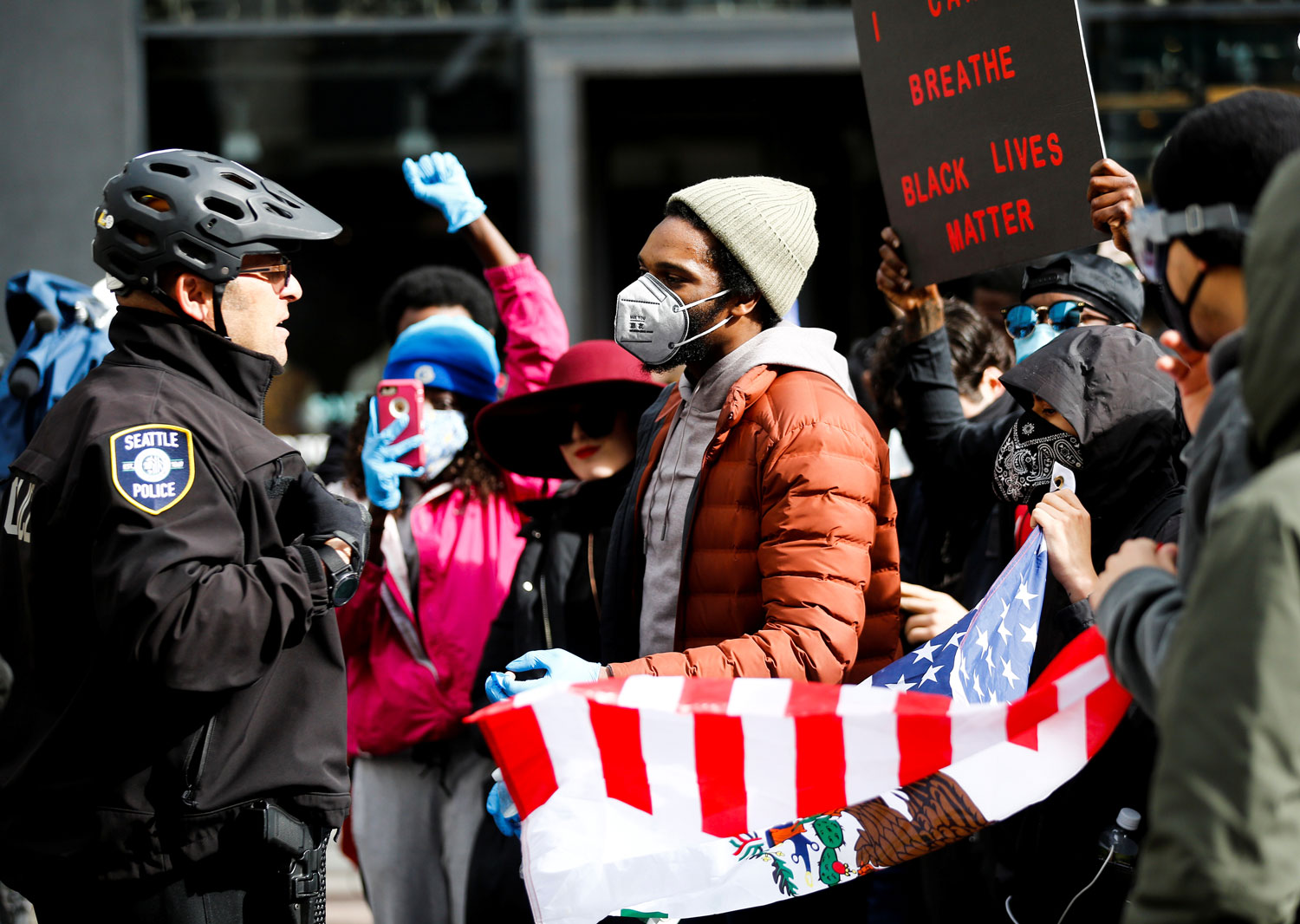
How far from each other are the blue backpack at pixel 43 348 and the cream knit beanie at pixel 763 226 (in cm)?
258

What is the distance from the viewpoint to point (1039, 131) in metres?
3.01

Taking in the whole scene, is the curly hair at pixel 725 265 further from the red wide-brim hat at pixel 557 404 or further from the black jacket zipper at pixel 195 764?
the black jacket zipper at pixel 195 764

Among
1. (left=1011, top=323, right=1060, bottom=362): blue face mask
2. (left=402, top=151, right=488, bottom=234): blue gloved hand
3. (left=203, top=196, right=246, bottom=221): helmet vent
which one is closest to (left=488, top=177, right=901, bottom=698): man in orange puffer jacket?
(left=203, top=196, right=246, bottom=221): helmet vent

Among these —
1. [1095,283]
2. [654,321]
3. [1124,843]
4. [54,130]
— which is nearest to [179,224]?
[654,321]

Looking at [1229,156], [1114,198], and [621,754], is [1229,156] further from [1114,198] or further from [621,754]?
[621,754]

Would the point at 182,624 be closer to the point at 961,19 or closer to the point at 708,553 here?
the point at 708,553

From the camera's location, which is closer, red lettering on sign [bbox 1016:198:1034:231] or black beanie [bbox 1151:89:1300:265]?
black beanie [bbox 1151:89:1300:265]

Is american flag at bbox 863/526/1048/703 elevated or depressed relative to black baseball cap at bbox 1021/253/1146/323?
depressed

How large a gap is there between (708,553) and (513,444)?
4.58 ft

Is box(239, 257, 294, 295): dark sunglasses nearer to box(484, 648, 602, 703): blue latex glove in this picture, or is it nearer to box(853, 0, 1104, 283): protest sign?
box(484, 648, 602, 703): blue latex glove

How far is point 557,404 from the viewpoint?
12.3 ft

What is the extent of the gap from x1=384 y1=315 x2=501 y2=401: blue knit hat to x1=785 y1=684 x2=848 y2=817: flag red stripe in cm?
233

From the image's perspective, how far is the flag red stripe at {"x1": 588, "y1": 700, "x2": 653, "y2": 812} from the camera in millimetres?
2234

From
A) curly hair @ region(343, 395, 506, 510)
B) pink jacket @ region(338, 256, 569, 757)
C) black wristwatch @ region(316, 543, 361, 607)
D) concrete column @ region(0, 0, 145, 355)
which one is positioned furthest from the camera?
concrete column @ region(0, 0, 145, 355)
